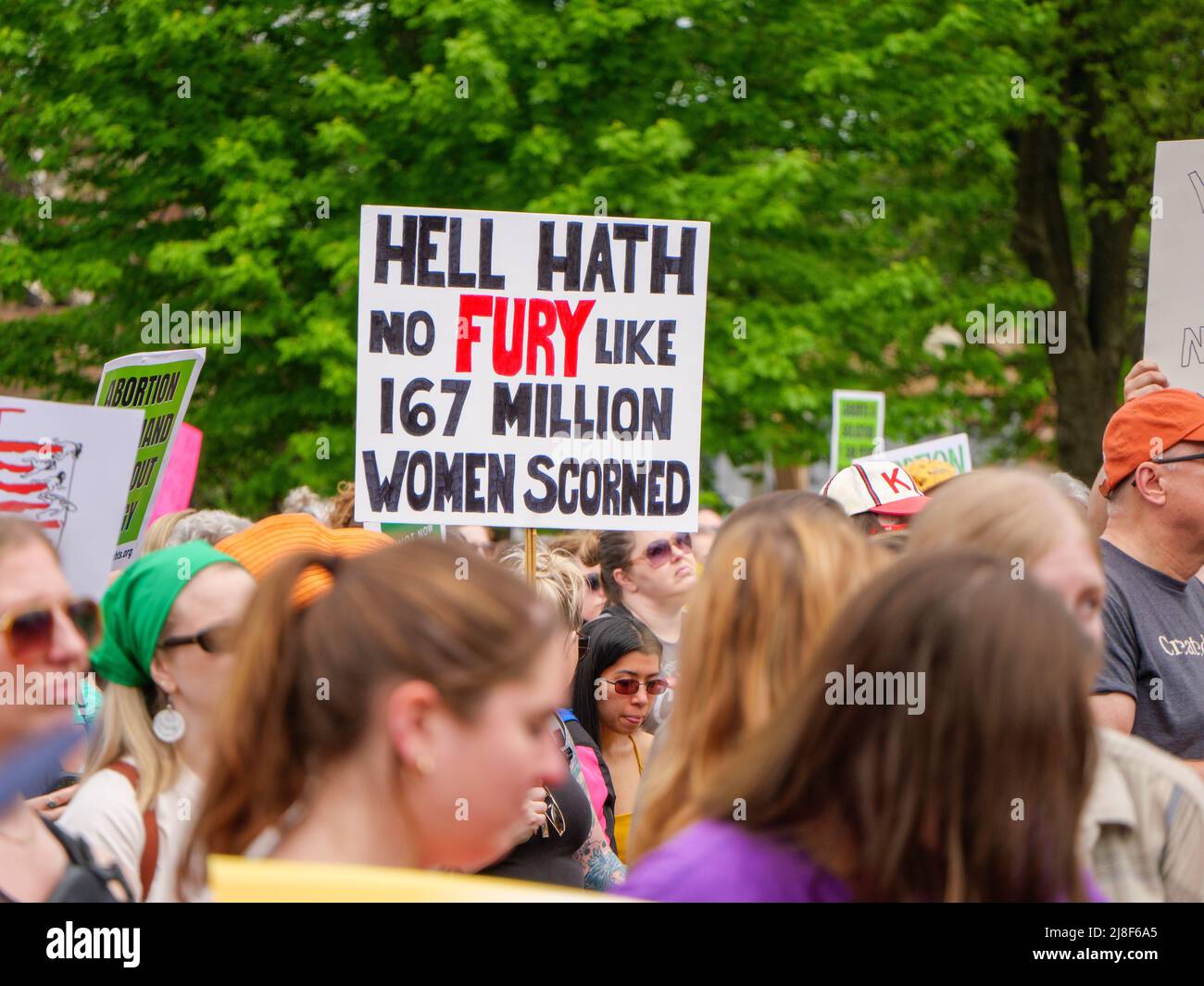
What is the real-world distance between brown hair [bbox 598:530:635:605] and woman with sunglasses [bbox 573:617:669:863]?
0.81m

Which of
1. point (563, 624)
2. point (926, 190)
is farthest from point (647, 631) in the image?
point (926, 190)

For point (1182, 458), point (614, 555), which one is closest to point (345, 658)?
point (1182, 458)

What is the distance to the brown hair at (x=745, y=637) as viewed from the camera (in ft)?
7.71

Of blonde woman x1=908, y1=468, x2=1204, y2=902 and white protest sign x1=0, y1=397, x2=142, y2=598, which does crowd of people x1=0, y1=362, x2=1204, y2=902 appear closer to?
blonde woman x1=908, y1=468, x2=1204, y2=902

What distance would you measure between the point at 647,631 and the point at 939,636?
11.1 ft

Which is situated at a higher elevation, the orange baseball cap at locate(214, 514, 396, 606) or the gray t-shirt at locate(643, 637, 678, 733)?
the orange baseball cap at locate(214, 514, 396, 606)

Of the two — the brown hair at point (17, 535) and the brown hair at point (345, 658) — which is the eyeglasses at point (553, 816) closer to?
the brown hair at point (17, 535)

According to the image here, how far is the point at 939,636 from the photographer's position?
1749 mm

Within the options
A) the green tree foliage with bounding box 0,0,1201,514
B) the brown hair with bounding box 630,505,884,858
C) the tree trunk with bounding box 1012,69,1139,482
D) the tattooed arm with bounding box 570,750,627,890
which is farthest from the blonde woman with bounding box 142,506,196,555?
the tree trunk with bounding box 1012,69,1139,482

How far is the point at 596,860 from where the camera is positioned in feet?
13.4

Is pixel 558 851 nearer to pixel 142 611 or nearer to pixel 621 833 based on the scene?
pixel 621 833

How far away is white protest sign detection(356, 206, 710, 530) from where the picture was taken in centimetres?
483

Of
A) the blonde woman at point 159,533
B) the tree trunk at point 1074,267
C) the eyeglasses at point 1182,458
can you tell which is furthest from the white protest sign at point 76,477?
the tree trunk at point 1074,267

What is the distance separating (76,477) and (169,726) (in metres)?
0.95
